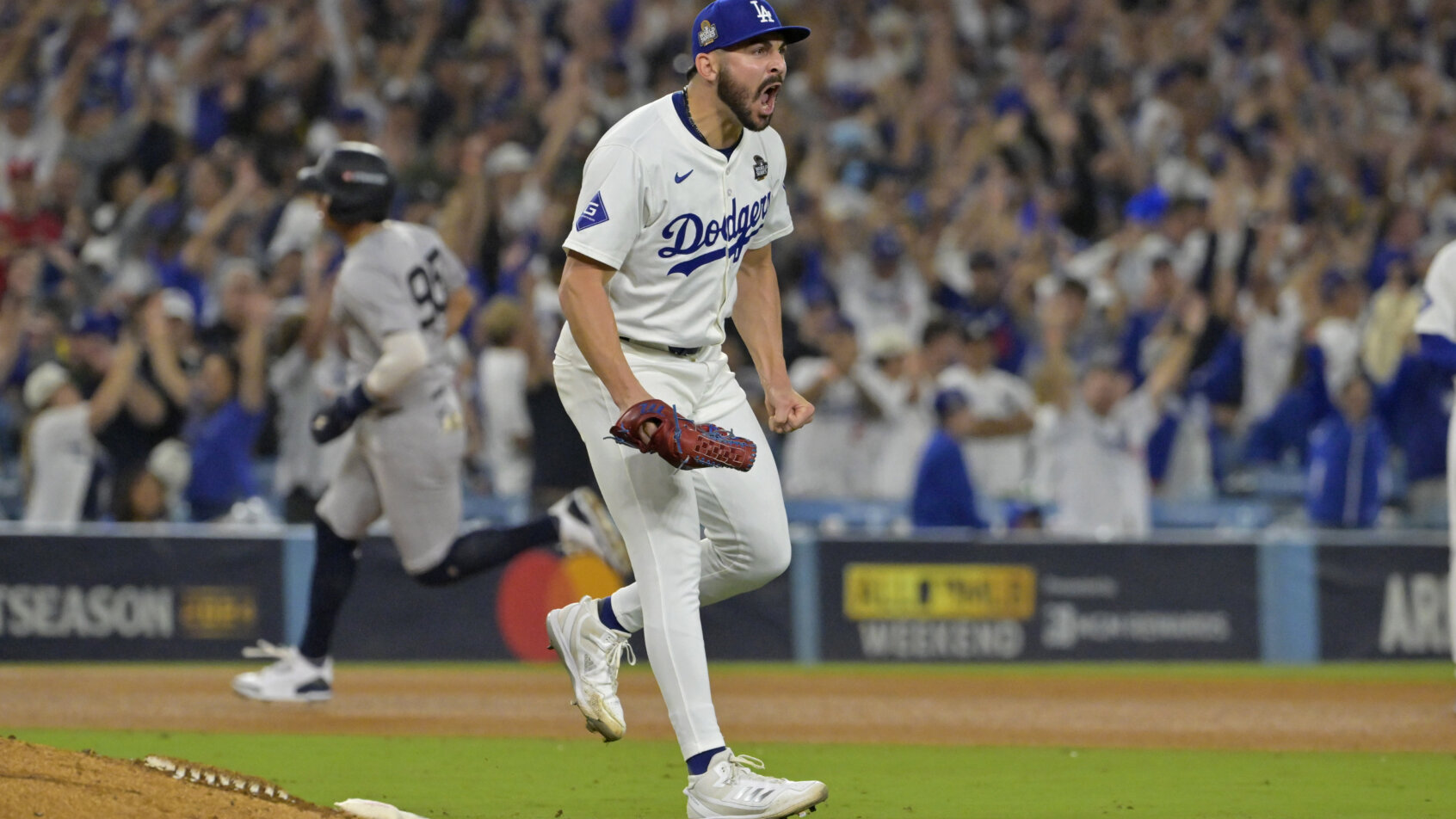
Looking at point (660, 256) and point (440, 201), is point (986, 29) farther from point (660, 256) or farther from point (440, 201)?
point (660, 256)

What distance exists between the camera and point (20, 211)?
12.5m

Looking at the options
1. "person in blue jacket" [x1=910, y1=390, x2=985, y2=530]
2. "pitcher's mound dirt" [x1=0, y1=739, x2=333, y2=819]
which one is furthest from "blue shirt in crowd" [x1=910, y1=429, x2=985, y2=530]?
"pitcher's mound dirt" [x1=0, y1=739, x2=333, y2=819]

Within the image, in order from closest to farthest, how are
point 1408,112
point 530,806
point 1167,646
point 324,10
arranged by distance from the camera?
point 530,806
point 1167,646
point 324,10
point 1408,112

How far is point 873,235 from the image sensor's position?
13.5 metres

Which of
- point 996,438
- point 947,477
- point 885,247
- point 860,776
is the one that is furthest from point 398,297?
point 885,247

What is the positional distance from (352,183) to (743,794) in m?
3.92

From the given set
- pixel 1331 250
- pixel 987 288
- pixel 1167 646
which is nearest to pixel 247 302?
pixel 987 288

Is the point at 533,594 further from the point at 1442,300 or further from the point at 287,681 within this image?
the point at 1442,300

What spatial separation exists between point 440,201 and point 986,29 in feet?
20.7

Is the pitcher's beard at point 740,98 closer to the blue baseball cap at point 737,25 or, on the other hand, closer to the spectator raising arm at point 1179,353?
the blue baseball cap at point 737,25

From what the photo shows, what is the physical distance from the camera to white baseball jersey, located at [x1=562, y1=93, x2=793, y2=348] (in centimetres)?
473

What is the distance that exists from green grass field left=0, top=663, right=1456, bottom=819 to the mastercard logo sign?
3.70 m

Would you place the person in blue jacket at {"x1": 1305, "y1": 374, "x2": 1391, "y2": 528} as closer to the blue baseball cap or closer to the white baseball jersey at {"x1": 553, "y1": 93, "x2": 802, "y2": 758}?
the white baseball jersey at {"x1": 553, "y1": 93, "x2": 802, "y2": 758}

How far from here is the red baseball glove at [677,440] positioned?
450cm
